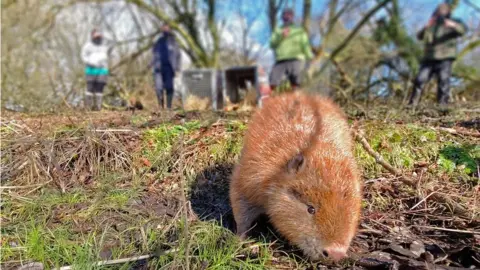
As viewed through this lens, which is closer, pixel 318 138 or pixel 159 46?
pixel 318 138

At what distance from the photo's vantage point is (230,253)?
244 cm

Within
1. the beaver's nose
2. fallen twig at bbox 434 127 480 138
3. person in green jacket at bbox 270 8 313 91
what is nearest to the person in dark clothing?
person in green jacket at bbox 270 8 313 91

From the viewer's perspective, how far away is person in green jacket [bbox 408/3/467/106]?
7.58m

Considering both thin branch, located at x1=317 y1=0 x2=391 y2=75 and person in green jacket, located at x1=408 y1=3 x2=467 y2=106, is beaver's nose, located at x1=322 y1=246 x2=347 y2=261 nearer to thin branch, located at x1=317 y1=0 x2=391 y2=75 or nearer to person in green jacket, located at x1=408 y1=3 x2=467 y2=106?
person in green jacket, located at x1=408 y1=3 x2=467 y2=106

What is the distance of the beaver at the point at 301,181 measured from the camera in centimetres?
216

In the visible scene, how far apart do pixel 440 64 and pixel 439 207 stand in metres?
5.71

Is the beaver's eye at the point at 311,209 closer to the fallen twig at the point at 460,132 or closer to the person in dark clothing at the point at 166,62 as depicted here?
the fallen twig at the point at 460,132

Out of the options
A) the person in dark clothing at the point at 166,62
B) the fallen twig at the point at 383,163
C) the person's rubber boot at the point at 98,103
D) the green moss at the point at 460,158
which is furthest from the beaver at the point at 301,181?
the person in dark clothing at the point at 166,62

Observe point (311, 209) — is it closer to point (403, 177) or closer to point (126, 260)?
point (126, 260)

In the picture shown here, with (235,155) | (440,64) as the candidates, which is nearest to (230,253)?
(235,155)

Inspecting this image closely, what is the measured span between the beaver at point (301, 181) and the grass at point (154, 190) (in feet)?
0.82

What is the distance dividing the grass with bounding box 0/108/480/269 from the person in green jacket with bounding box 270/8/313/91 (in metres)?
4.77

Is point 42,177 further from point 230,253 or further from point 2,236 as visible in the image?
point 230,253

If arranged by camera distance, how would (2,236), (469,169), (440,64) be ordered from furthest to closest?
(440,64) → (469,169) → (2,236)
